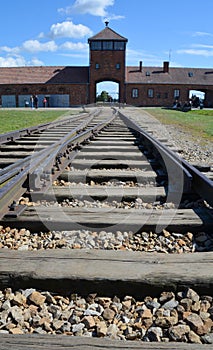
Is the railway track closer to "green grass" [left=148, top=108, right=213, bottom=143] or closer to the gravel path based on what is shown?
the gravel path

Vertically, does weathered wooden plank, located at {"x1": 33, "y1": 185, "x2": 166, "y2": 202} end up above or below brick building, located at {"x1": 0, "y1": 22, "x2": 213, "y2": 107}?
below

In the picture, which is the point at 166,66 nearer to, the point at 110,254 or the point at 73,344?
the point at 110,254

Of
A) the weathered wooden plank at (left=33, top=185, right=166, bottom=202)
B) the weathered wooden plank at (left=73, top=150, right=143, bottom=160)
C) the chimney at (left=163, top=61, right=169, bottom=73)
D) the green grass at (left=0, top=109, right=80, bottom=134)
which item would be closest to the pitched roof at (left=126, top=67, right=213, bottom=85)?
the chimney at (left=163, top=61, right=169, bottom=73)

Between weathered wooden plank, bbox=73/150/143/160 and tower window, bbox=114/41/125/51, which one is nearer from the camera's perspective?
weathered wooden plank, bbox=73/150/143/160

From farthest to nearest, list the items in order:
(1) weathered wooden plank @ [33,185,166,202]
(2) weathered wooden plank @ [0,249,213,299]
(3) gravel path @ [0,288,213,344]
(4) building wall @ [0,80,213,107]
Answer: (4) building wall @ [0,80,213,107], (1) weathered wooden plank @ [33,185,166,202], (2) weathered wooden plank @ [0,249,213,299], (3) gravel path @ [0,288,213,344]

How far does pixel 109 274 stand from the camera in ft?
5.65

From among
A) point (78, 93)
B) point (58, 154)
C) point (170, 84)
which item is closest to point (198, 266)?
point (58, 154)

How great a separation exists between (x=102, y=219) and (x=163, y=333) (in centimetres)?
118

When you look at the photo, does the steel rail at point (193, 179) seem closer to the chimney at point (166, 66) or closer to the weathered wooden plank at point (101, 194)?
the weathered wooden plank at point (101, 194)

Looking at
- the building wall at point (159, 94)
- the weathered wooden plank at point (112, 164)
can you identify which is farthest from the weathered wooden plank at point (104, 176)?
the building wall at point (159, 94)

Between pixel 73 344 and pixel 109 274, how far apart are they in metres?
0.48

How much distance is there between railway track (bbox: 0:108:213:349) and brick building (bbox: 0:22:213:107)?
53323 millimetres

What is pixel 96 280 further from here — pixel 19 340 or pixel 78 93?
pixel 78 93

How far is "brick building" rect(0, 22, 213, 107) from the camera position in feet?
184
